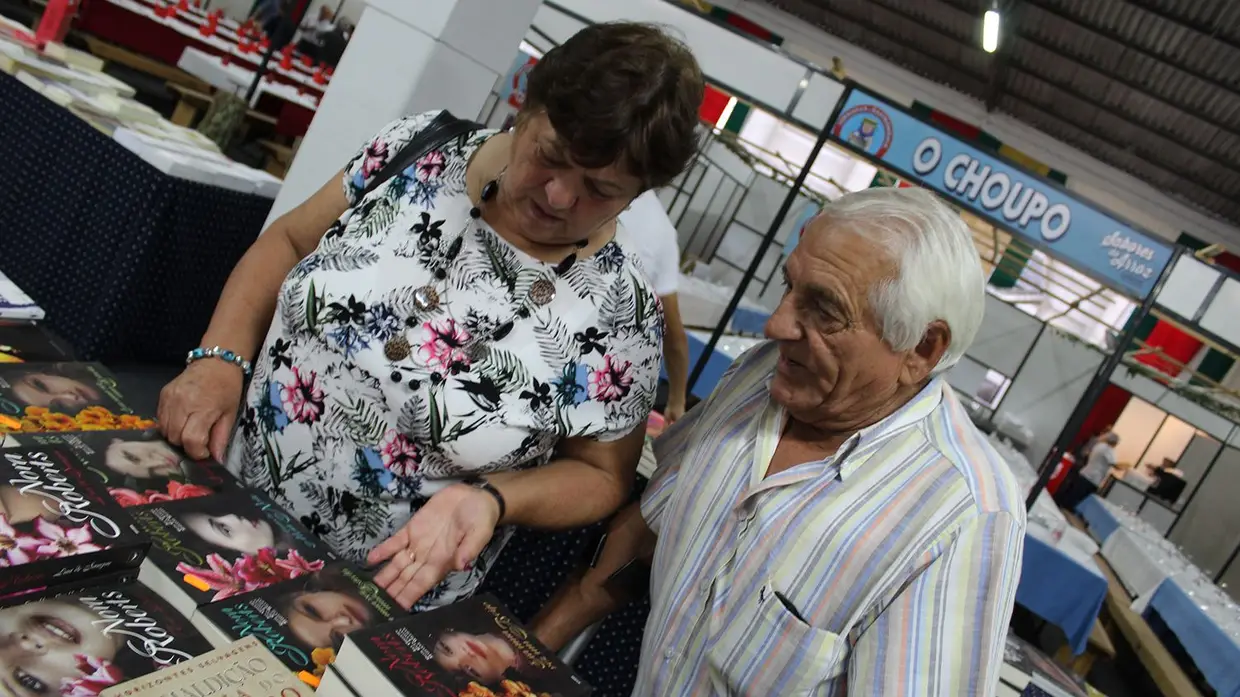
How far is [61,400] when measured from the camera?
1134 millimetres

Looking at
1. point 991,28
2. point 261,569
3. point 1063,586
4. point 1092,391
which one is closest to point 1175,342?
point 991,28

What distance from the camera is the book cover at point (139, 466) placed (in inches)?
37.8

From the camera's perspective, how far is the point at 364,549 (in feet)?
4.56

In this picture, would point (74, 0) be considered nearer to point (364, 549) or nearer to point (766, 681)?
point (364, 549)

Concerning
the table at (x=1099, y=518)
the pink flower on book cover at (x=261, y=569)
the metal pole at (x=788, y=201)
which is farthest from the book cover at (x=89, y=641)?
the table at (x=1099, y=518)

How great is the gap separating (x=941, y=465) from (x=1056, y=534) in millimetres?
5136

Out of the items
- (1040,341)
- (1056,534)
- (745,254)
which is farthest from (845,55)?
(1056,534)

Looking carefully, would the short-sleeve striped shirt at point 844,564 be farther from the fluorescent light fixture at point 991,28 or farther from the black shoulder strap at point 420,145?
the fluorescent light fixture at point 991,28

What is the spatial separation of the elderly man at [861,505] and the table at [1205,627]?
17.3 feet

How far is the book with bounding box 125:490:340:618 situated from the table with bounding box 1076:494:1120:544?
364 inches

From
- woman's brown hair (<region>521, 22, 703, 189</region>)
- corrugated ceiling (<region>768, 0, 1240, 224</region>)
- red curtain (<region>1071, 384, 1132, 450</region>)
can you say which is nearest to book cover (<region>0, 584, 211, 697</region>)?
woman's brown hair (<region>521, 22, 703, 189</region>)

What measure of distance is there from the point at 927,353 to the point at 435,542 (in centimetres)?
74

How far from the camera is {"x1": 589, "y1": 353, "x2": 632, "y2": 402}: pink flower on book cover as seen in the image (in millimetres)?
1354

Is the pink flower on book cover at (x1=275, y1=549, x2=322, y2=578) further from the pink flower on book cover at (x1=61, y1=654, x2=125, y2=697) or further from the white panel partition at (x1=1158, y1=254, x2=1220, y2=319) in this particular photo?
the white panel partition at (x1=1158, y1=254, x2=1220, y2=319)
